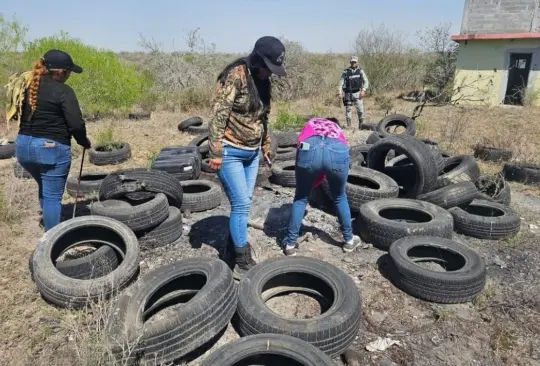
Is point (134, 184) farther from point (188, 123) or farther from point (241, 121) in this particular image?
point (188, 123)

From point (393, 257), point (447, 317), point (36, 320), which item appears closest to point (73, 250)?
point (36, 320)

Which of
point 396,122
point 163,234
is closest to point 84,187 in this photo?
point 163,234

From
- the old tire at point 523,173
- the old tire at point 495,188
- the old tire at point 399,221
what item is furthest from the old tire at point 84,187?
the old tire at point 523,173

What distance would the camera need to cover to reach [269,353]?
8.73 ft

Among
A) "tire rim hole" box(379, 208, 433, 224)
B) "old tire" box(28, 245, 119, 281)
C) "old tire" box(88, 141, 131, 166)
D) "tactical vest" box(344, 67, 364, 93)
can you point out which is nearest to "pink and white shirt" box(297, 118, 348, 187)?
"tire rim hole" box(379, 208, 433, 224)

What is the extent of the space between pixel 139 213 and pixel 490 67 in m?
18.5

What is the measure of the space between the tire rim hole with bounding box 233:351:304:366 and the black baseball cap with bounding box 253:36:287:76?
7.21ft

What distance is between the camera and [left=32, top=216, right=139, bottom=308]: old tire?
3404 mm

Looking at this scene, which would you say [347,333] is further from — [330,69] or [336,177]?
[330,69]

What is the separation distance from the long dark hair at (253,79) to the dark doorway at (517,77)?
56.8 feet

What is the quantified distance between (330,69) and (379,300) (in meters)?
20.5

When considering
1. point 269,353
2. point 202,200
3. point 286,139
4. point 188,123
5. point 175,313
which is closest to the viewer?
point 269,353

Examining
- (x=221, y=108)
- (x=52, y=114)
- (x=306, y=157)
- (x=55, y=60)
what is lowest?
(x=306, y=157)

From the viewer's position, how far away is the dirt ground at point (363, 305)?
307 centimetres
